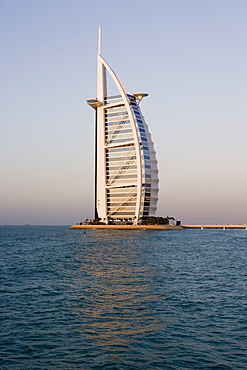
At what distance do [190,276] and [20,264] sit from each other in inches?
824

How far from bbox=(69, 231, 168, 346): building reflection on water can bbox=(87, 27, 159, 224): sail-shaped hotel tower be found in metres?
128

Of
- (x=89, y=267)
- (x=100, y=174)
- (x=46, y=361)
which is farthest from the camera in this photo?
(x=100, y=174)

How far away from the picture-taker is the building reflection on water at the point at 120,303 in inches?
739

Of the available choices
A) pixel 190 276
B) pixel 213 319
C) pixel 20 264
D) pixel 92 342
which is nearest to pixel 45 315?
pixel 92 342

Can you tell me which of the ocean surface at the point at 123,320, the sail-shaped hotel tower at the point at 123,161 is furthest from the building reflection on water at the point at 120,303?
the sail-shaped hotel tower at the point at 123,161

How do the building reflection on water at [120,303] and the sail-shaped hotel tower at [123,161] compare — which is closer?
the building reflection on water at [120,303]

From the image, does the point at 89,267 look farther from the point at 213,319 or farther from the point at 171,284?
the point at 213,319

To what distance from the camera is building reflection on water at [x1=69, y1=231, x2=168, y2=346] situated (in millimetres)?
18766

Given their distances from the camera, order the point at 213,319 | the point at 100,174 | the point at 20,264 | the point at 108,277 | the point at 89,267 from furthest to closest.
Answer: the point at 100,174
the point at 20,264
the point at 89,267
the point at 108,277
the point at 213,319

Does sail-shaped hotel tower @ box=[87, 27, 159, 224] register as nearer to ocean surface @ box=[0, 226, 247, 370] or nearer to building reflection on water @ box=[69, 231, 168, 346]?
building reflection on water @ box=[69, 231, 168, 346]

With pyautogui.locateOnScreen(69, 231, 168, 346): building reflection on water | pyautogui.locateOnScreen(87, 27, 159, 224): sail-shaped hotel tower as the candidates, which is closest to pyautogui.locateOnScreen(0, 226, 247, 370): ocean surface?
pyautogui.locateOnScreen(69, 231, 168, 346): building reflection on water

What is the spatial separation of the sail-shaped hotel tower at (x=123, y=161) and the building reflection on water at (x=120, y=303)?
420ft

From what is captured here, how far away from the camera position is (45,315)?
865 inches

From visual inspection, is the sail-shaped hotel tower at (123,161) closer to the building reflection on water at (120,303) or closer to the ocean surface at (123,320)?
the building reflection on water at (120,303)
